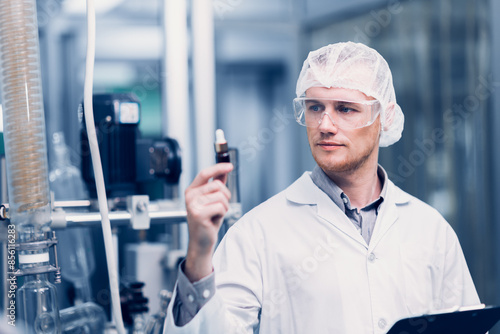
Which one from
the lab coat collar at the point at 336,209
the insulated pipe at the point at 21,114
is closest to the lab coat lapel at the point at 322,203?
the lab coat collar at the point at 336,209

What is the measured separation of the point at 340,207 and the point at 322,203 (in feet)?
0.16

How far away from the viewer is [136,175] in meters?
1.59

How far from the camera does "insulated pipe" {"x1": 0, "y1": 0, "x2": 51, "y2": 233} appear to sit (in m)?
1.14

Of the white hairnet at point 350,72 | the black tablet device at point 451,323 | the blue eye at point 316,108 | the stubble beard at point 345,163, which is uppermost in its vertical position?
the white hairnet at point 350,72

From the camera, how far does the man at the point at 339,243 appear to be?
134 centimetres

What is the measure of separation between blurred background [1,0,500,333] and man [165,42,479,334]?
0.39m

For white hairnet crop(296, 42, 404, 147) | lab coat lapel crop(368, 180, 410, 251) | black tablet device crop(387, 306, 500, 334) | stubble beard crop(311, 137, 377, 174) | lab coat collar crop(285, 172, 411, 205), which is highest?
white hairnet crop(296, 42, 404, 147)

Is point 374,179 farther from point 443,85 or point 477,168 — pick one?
point 443,85

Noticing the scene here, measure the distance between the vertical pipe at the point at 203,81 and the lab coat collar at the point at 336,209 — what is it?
1.10 feet

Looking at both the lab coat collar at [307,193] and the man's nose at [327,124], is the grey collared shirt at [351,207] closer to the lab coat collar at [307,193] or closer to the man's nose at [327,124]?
the lab coat collar at [307,193]

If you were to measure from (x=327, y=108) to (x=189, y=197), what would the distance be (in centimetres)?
50

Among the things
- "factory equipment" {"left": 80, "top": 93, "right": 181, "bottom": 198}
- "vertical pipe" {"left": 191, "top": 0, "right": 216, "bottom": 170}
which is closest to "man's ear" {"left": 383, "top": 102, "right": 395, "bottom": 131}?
"vertical pipe" {"left": 191, "top": 0, "right": 216, "bottom": 170}

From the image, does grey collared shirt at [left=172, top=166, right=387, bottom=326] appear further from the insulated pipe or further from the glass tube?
the glass tube

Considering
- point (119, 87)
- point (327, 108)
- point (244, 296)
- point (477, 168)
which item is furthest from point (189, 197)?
point (119, 87)
